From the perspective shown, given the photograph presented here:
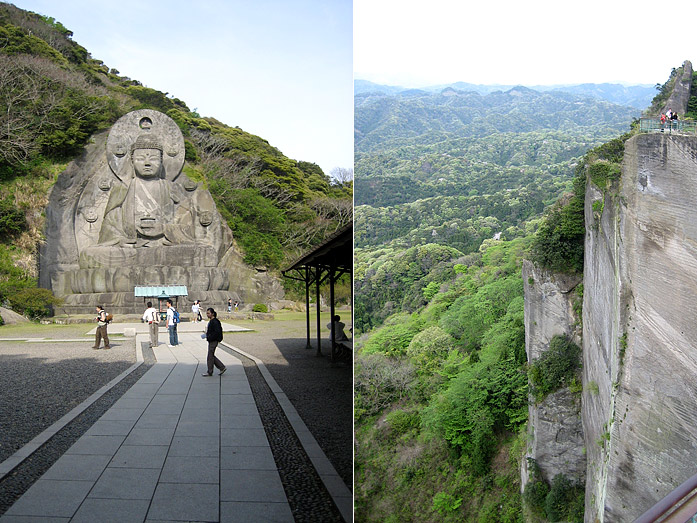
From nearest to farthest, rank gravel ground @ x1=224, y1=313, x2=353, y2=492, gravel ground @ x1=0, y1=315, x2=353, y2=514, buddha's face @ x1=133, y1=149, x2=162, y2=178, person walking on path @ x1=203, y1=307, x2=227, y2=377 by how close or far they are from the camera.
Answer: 1. gravel ground @ x1=0, y1=315, x2=353, y2=514
2. gravel ground @ x1=224, y1=313, x2=353, y2=492
3. person walking on path @ x1=203, y1=307, x2=227, y2=377
4. buddha's face @ x1=133, y1=149, x2=162, y2=178

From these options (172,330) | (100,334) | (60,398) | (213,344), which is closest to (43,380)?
(60,398)

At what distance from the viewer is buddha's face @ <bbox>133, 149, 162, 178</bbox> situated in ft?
70.6

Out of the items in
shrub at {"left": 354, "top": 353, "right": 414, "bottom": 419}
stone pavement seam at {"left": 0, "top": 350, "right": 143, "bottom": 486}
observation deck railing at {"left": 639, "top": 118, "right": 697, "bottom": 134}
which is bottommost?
shrub at {"left": 354, "top": 353, "right": 414, "bottom": 419}

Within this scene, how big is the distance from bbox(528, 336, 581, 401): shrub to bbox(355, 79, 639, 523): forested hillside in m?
2.43

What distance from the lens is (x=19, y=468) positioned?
3875 millimetres

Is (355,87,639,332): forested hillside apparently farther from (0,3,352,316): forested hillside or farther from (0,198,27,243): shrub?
(0,198,27,243): shrub

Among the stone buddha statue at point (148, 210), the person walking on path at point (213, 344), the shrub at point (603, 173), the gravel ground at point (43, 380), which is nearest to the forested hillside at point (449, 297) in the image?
the shrub at point (603, 173)

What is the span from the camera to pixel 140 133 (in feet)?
65.1

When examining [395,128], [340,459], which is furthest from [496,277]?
[395,128]

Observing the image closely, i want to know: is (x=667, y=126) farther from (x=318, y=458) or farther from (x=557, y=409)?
(x=318, y=458)

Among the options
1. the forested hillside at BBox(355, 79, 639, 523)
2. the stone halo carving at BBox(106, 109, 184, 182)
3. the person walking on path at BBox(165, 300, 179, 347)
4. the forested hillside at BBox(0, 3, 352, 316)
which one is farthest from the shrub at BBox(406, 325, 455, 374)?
the person walking on path at BBox(165, 300, 179, 347)

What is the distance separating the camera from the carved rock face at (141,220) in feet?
64.7

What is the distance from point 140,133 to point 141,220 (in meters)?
4.38

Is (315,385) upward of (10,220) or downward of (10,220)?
downward
